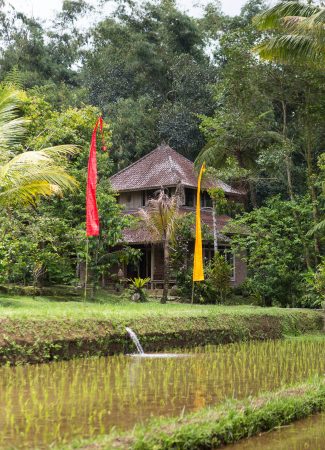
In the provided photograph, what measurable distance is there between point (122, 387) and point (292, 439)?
8.99 feet

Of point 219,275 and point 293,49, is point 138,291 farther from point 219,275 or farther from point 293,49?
point 293,49

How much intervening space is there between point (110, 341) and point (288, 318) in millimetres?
6303

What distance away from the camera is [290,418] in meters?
6.50

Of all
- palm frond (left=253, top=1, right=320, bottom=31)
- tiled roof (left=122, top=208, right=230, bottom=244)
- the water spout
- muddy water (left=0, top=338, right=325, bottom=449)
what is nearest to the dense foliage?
palm frond (left=253, top=1, right=320, bottom=31)

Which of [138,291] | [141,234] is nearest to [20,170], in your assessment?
[138,291]

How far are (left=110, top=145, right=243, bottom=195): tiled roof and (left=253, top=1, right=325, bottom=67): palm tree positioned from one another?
11.8 metres

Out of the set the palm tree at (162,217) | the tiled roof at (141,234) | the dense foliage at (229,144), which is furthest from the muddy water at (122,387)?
the tiled roof at (141,234)

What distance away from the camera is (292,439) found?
584cm

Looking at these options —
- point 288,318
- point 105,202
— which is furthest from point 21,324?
point 105,202

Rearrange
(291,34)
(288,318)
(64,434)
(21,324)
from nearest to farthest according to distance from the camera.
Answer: (64,434) < (21,324) < (291,34) < (288,318)

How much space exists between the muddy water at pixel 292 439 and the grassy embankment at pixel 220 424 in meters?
0.08

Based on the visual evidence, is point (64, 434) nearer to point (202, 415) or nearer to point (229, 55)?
point (202, 415)

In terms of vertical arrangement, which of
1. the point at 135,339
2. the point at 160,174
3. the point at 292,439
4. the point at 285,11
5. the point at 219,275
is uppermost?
the point at 285,11

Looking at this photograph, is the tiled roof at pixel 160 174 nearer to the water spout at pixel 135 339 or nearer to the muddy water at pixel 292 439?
the water spout at pixel 135 339
